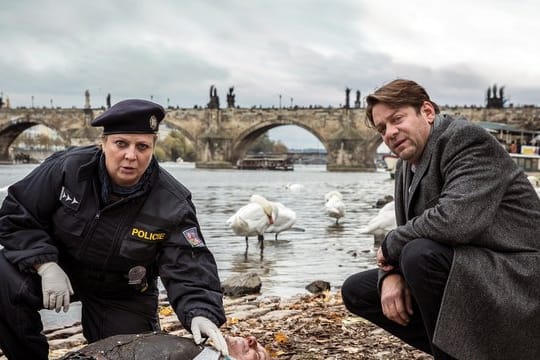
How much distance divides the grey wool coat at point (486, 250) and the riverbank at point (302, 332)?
97 centimetres

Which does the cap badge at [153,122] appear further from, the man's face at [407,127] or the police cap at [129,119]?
the man's face at [407,127]

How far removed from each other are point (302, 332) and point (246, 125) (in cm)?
5684

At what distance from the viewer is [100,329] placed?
317 centimetres

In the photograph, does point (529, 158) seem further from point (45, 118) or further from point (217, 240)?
point (45, 118)

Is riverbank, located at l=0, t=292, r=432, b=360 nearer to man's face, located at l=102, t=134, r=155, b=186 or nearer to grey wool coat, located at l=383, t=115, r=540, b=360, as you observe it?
grey wool coat, located at l=383, t=115, r=540, b=360

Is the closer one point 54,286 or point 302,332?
point 54,286

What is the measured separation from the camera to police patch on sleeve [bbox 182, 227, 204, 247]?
9.55 feet

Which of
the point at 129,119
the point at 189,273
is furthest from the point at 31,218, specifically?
the point at 189,273

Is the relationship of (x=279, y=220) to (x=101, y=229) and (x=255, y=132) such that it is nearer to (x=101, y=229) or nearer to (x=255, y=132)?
(x=101, y=229)

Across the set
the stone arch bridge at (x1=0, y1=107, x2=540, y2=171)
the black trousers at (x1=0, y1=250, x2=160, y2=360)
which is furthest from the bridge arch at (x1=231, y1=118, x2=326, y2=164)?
the black trousers at (x1=0, y1=250, x2=160, y2=360)

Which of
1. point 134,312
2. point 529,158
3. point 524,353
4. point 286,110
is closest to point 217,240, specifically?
point 134,312

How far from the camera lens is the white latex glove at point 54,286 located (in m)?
2.72

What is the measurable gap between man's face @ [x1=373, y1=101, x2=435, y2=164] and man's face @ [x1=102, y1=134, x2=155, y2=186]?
38.2 inches

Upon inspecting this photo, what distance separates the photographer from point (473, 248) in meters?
2.52
